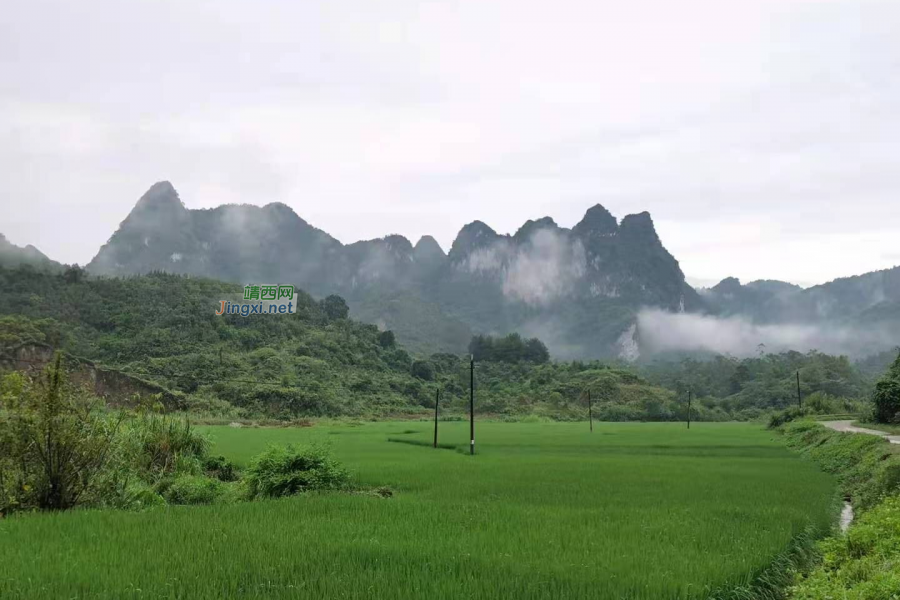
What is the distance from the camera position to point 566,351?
509 ft

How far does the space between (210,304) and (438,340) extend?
217 ft

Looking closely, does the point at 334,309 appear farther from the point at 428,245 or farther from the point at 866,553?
the point at 428,245

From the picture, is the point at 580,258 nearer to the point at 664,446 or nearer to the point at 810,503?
the point at 664,446

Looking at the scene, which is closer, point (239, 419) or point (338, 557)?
point (338, 557)

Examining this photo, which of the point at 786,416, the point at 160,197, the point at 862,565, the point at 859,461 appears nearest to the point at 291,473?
the point at 862,565

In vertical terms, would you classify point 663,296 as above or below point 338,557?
above

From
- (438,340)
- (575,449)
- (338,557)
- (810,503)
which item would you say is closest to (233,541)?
(338,557)

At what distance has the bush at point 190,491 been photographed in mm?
11484

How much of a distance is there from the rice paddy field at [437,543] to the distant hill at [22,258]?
7592 cm

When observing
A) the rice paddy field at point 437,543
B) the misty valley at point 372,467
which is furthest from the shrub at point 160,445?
the rice paddy field at point 437,543

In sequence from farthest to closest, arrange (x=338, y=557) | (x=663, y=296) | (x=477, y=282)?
1. (x=477, y=282)
2. (x=663, y=296)
3. (x=338, y=557)

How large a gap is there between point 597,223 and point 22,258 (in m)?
143

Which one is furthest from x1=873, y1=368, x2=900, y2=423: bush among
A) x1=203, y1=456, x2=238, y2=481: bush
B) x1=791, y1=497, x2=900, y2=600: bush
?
x1=203, y1=456, x2=238, y2=481: bush

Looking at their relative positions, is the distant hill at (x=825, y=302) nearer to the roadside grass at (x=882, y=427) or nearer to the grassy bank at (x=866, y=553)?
the roadside grass at (x=882, y=427)
